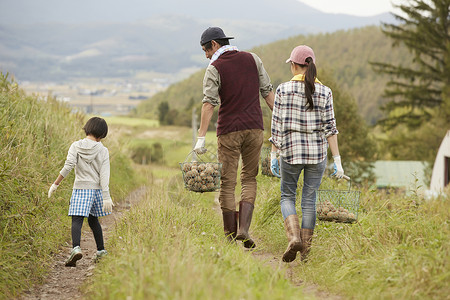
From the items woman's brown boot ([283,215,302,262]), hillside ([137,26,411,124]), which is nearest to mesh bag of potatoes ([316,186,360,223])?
woman's brown boot ([283,215,302,262])

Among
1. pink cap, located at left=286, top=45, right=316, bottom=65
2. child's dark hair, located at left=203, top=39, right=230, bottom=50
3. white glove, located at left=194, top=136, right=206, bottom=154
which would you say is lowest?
white glove, located at left=194, top=136, right=206, bottom=154

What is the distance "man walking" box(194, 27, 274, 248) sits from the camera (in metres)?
5.53

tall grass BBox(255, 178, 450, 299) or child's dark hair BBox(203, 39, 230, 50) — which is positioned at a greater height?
child's dark hair BBox(203, 39, 230, 50)

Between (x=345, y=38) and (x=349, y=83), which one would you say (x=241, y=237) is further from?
(x=345, y=38)

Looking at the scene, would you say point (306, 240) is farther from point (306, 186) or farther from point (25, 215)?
point (25, 215)

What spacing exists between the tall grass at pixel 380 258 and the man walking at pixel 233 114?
788 millimetres

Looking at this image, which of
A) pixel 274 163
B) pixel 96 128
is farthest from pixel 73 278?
pixel 274 163

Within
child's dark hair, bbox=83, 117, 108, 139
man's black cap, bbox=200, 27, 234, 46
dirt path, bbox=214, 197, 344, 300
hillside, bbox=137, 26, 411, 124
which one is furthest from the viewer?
hillside, bbox=137, 26, 411, 124

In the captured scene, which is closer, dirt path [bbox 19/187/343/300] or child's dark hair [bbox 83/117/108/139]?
dirt path [bbox 19/187/343/300]

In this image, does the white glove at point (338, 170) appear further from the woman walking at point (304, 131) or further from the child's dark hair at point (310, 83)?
the child's dark hair at point (310, 83)

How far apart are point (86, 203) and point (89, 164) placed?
0.40 metres

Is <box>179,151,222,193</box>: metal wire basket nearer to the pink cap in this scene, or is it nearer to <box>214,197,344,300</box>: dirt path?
<box>214,197,344,300</box>: dirt path

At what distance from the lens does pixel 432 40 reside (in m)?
40.6

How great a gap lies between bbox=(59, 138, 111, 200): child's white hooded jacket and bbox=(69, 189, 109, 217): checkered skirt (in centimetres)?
6
